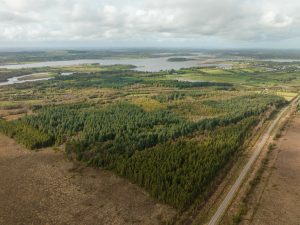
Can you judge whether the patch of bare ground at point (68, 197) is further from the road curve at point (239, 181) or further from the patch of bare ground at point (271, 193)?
the patch of bare ground at point (271, 193)

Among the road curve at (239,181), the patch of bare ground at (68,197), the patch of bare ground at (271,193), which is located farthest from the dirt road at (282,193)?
the patch of bare ground at (68,197)

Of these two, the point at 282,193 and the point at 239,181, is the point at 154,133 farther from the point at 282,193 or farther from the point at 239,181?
the point at 282,193

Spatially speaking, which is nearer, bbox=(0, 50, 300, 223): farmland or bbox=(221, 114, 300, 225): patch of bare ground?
bbox=(221, 114, 300, 225): patch of bare ground

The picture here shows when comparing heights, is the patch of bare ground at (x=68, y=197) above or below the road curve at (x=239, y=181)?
below

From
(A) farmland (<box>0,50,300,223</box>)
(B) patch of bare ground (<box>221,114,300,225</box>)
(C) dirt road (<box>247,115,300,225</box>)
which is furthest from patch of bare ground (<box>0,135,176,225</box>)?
(C) dirt road (<box>247,115,300,225</box>)

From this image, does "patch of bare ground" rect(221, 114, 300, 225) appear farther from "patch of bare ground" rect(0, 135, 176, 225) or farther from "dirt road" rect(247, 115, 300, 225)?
"patch of bare ground" rect(0, 135, 176, 225)

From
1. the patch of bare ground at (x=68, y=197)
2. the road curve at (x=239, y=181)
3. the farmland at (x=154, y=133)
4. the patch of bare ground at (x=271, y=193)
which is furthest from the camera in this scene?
the farmland at (x=154, y=133)

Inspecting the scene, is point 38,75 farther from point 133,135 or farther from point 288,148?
point 288,148

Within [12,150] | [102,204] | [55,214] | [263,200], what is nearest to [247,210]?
[263,200]

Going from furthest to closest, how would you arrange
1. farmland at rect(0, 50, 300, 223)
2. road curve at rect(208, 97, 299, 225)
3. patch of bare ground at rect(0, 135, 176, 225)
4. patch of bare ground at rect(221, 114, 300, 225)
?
farmland at rect(0, 50, 300, 223) < patch of bare ground at rect(0, 135, 176, 225) < patch of bare ground at rect(221, 114, 300, 225) < road curve at rect(208, 97, 299, 225)
